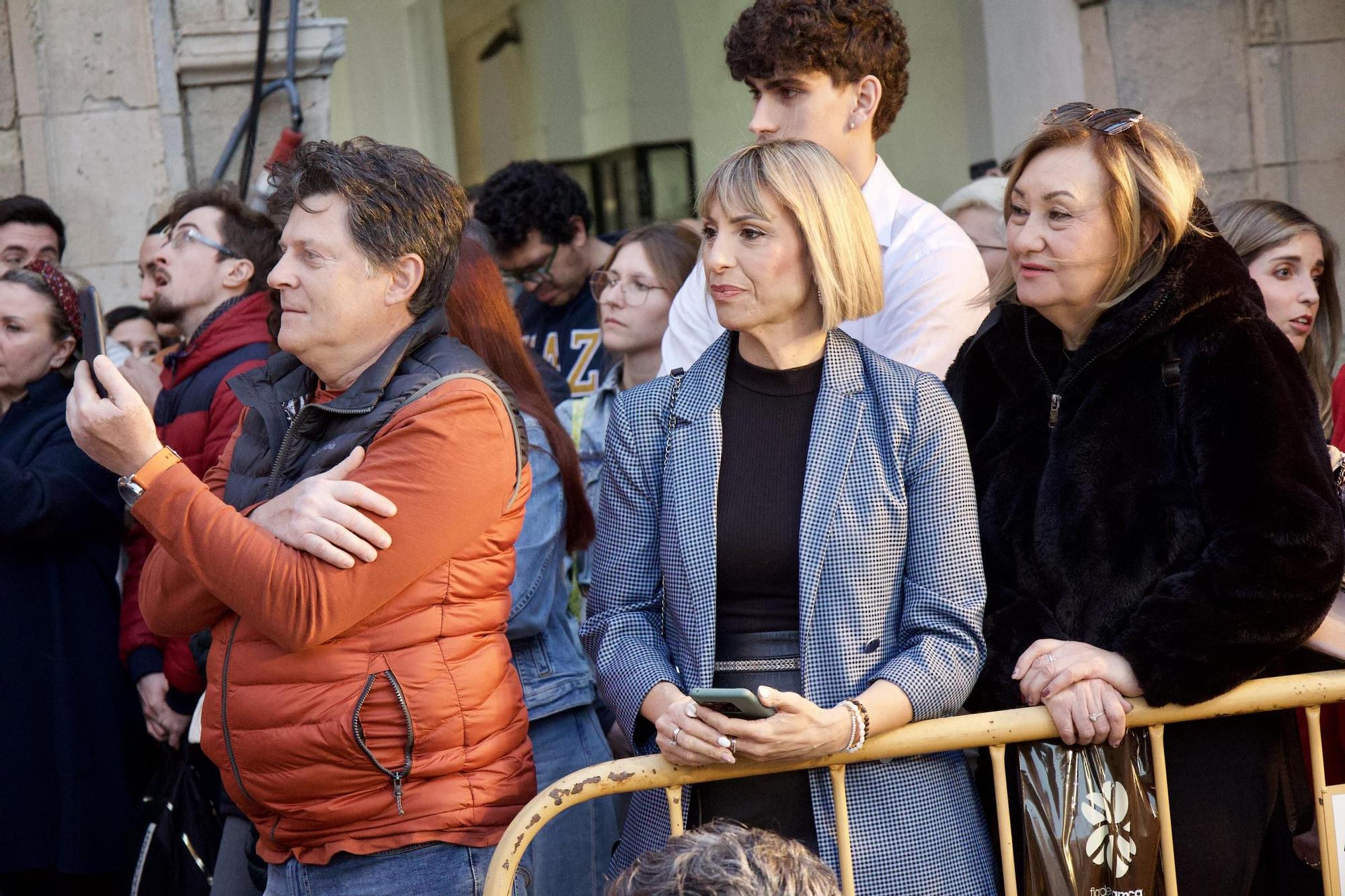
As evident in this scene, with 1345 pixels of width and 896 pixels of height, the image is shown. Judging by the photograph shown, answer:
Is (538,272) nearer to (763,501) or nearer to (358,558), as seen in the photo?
(763,501)

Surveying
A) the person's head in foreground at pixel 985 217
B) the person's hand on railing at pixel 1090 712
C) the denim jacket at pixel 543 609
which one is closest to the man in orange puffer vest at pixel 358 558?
the denim jacket at pixel 543 609

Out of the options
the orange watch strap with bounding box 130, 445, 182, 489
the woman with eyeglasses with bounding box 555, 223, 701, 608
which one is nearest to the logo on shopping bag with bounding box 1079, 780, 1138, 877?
the orange watch strap with bounding box 130, 445, 182, 489

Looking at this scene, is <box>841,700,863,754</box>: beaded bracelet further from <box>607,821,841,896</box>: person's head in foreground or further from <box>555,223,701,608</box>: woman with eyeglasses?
<box>555,223,701,608</box>: woman with eyeglasses

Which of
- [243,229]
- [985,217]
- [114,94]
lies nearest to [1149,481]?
[985,217]

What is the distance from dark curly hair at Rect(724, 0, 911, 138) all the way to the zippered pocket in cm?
185

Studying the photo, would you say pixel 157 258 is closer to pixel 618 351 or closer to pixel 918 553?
pixel 618 351

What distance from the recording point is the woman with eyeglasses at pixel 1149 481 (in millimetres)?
2635

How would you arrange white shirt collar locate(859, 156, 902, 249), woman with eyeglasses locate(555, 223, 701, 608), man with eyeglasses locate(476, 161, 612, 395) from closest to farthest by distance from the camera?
1. white shirt collar locate(859, 156, 902, 249)
2. woman with eyeglasses locate(555, 223, 701, 608)
3. man with eyeglasses locate(476, 161, 612, 395)

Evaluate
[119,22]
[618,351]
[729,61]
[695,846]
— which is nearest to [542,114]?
[119,22]

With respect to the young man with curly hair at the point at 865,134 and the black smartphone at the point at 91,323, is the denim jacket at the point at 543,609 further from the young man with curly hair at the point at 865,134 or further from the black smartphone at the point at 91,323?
the black smartphone at the point at 91,323

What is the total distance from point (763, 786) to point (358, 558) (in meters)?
0.84

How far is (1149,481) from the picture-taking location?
277cm

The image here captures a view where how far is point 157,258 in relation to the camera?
472 cm

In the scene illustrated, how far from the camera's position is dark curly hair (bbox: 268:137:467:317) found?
9.19 ft
